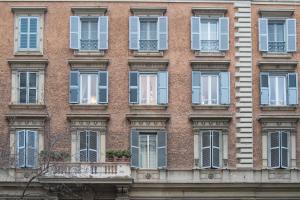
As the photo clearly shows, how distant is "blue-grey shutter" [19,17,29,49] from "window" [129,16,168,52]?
5845mm

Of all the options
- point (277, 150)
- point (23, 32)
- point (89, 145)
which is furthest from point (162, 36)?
point (277, 150)

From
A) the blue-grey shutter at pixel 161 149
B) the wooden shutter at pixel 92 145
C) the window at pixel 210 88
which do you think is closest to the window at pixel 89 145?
the wooden shutter at pixel 92 145

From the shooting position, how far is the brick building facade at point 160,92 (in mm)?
50000

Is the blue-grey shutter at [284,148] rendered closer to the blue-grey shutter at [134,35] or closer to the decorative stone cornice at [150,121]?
the decorative stone cornice at [150,121]

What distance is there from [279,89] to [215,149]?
504cm

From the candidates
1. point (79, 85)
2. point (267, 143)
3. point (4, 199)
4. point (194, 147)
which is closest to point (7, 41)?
point (79, 85)

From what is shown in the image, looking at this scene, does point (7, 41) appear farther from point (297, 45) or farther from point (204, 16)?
point (297, 45)

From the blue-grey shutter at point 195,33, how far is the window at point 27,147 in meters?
10.2

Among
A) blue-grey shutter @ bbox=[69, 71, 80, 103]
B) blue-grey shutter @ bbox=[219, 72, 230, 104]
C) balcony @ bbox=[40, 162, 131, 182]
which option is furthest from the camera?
→ blue-grey shutter @ bbox=[219, 72, 230, 104]

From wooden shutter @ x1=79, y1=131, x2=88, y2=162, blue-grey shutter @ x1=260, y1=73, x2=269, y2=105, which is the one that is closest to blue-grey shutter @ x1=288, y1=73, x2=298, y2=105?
blue-grey shutter @ x1=260, y1=73, x2=269, y2=105

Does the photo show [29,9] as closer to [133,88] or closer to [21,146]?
[133,88]

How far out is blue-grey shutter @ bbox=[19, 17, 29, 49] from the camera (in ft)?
167

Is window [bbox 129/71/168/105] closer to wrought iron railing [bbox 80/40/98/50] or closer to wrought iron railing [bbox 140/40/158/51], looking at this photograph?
wrought iron railing [bbox 140/40/158/51]

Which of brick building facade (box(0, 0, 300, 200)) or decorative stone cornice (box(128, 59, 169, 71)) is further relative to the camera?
decorative stone cornice (box(128, 59, 169, 71))
